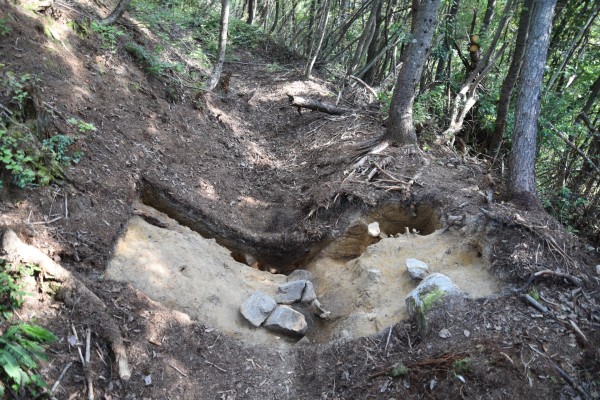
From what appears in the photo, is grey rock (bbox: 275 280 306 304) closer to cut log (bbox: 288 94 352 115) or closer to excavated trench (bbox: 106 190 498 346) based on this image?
excavated trench (bbox: 106 190 498 346)

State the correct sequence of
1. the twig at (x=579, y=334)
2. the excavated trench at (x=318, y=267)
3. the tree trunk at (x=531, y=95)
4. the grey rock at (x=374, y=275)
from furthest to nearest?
the tree trunk at (x=531, y=95) → the grey rock at (x=374, y=275) → the excavated trench at (x=318, y=267) → the twig at (x=579, y=334)

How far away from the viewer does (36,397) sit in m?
3.06

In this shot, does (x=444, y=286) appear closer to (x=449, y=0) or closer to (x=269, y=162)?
(x=269, y=162)

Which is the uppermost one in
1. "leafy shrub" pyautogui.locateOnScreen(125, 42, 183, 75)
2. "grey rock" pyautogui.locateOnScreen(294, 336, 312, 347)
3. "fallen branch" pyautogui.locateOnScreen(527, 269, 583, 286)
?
"leafy shrub" pyautogui.locateOnScreen(125, 42, 183, 75)

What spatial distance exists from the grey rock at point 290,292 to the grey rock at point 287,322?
16.7 inches

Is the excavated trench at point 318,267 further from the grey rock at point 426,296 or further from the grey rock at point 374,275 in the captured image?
the grey rock at point 426,296

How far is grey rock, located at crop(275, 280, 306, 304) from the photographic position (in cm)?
580

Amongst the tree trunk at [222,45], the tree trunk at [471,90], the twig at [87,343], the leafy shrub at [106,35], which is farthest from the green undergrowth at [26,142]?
the tree trunk at [471,90]

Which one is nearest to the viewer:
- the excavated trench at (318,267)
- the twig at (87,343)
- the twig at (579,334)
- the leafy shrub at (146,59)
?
the twig at (87,343)

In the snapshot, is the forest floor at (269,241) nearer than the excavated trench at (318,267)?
Yes

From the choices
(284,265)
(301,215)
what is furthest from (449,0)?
(284,265)

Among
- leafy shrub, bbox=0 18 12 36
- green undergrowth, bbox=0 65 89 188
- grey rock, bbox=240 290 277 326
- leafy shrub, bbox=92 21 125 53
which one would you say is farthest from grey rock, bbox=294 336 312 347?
leafy shrub, bbox=92 21 125 53

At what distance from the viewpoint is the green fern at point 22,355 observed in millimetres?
2857

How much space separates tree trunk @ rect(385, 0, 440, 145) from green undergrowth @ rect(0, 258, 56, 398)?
6.33 meters
